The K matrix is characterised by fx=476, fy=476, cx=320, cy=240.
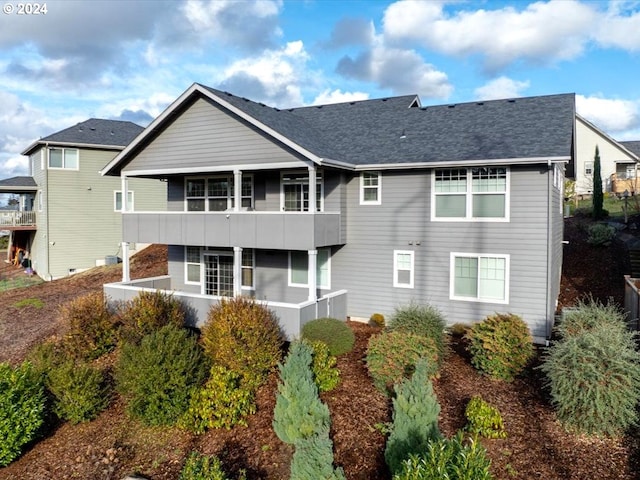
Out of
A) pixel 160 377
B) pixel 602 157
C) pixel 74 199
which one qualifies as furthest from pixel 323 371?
pixel 602 157

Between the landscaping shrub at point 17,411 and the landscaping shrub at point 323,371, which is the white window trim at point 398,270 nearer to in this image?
the landscaping shrub at point 323,371

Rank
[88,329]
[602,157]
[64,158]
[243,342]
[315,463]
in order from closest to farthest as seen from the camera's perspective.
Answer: [315,463], [243,342], [88,329], [64,158], [602,157]

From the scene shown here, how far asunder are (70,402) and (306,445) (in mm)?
6358

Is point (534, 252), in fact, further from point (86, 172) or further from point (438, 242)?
point (86, 172)

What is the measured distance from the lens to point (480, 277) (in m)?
14.5

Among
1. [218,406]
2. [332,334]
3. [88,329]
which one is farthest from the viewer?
[88,329]

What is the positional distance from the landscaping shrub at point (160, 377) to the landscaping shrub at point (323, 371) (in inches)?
98.0

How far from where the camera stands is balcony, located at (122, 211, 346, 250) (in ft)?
47.1

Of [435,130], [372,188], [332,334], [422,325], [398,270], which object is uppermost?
[435,130]

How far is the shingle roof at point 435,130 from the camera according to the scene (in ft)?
46.0

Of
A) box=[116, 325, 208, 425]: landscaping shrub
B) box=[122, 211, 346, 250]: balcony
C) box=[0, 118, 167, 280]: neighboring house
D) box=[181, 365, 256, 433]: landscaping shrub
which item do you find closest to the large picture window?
box=[122, 211, 346, 250]: balcony

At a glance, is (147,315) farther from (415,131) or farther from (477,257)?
(415,131)

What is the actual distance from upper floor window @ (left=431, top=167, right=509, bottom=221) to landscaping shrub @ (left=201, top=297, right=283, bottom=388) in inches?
265

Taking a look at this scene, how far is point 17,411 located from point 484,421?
8855mm
